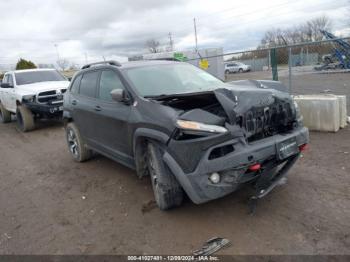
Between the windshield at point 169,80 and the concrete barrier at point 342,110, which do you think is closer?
the windshield at point 169,80

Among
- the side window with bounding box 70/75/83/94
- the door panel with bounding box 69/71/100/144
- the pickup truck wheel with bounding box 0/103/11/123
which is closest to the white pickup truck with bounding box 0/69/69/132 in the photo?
the pickup truck wheel with bounding box 0/103/11/123

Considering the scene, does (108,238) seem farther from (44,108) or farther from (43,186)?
(44,108)

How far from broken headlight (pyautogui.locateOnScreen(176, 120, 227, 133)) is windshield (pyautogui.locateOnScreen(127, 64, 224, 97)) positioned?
3.13ft

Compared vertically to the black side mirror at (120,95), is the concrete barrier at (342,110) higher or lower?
lower

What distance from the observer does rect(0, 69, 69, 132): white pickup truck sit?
928 centimetres

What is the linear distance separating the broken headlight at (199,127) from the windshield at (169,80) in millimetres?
955

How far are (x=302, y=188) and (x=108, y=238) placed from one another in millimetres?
2501

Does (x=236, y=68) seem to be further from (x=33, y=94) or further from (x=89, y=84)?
(x=89, y=84)

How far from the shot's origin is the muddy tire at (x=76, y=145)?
18.8 ft

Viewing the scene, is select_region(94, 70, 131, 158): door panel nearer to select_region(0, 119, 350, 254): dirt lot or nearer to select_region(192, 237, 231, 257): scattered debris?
select_region(0, 119, 350, 254): dirt lot

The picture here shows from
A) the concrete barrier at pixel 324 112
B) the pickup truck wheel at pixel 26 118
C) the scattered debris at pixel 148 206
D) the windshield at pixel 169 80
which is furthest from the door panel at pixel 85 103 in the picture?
the pickup truck wheel at pixel 26 118

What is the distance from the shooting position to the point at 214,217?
11.4 feet

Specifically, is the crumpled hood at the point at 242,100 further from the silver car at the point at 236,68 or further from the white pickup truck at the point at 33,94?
the silver car at the point at 236,68

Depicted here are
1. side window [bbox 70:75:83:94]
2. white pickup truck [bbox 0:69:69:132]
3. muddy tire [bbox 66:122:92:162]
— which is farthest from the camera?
white pickup truck [bbox 0:69:69:132]
